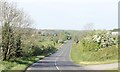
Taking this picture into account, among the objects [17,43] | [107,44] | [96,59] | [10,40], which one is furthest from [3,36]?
[107,44]

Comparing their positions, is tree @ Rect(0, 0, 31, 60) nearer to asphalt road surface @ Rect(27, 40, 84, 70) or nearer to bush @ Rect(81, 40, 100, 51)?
asphalt road surface @ Rect(27, 40, 84, 70)

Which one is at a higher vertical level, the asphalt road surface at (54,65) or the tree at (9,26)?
the tree at (9,26)

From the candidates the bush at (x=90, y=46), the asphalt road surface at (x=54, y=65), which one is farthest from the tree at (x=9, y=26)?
the bush at (x=90, y=46)

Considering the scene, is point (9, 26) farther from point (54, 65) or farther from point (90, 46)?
point (90, 46)

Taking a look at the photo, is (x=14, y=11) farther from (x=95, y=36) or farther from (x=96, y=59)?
(x=95, y=36)

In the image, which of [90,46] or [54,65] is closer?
[54,65]

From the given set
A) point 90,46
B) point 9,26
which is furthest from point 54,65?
point 90,46

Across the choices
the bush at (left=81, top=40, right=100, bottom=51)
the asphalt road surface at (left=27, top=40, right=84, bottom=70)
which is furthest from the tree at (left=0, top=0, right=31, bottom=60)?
the bush at (left=81, top=40, right=100, bottom=51)

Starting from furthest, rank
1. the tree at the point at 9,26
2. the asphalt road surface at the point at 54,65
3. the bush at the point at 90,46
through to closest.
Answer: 1. the bush at the point at 90,46
2. the tree at the point at 9,26
3. the asphalt road surface at the point at 54,65

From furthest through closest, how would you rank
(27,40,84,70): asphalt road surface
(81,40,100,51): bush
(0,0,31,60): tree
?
(81,40,100,51): bush
(0,0,31,60): tree
(27,40,84,70): asphalt road surface

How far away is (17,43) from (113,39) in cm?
2376

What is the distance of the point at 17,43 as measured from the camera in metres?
57.9

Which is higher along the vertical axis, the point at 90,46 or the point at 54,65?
the point at 90,46

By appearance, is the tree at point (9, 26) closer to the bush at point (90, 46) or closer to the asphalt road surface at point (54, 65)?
the asphalt road surface at point (54, 65)
